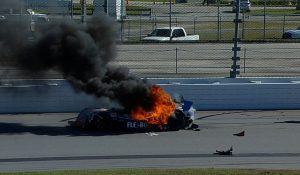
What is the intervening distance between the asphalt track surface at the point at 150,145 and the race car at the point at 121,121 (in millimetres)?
209

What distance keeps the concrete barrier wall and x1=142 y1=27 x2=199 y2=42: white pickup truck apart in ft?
51.7

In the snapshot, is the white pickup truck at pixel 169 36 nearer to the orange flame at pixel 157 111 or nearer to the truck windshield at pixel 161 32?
the truck windshield at pixel 161 32

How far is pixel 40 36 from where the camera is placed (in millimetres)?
19750

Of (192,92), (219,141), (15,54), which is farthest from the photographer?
(192,92)

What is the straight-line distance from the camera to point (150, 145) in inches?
698

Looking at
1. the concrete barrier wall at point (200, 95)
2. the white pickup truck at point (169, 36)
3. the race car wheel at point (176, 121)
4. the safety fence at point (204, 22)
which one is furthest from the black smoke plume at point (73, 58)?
the white pickup truck at point (169, 36)

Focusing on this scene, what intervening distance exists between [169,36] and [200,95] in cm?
1754

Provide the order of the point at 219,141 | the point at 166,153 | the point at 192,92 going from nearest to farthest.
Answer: the point at 166,153
the point at 219,141
the point at 192,92

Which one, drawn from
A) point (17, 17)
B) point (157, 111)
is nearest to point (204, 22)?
point (17, 17)

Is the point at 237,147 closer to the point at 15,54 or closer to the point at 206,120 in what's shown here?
the point at 206,120

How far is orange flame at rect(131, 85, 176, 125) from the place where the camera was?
1938 cm

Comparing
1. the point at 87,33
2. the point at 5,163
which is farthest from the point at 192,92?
the point at 5,163

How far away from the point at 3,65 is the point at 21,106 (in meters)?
2.98

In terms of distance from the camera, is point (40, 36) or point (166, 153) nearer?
point (166, 153)
